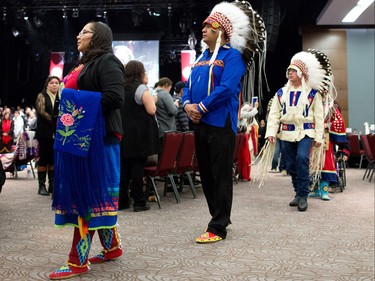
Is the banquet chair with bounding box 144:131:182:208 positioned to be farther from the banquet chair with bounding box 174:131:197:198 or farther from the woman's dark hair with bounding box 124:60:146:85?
the woman's dark hair with bounding box 124:60:146:85

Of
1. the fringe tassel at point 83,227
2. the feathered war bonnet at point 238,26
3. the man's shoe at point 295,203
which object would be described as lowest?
the man's shoe at point 295,203

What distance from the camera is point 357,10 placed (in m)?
12.6

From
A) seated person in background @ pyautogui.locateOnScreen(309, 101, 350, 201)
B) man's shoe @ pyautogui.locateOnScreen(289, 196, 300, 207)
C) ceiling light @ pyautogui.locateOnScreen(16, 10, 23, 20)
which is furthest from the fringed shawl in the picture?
ceiling light @ pyautogui.locateOnScreen(16, 10, 23, 20)

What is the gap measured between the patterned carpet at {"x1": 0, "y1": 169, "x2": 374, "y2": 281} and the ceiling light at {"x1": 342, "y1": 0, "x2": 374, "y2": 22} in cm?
756

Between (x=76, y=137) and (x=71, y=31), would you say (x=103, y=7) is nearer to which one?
(x=71, y=31)

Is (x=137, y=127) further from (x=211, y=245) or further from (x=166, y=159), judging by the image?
(x=211, y=245)

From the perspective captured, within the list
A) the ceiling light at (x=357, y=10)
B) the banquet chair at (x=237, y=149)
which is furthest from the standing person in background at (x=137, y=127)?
the ceiling light at (x=357, y=10)

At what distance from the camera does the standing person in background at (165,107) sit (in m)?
5.64

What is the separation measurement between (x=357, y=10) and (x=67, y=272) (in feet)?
39.0

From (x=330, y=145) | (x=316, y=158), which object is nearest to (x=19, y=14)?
(x=330, y=145)

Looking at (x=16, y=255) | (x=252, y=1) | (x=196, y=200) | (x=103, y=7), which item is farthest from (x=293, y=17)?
(x=16, y=255)

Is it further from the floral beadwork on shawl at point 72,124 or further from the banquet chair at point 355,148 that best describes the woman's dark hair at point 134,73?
the banquet chair at point 355,148

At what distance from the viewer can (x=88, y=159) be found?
2449 millimetres

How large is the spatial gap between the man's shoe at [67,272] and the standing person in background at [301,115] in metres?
2.85
